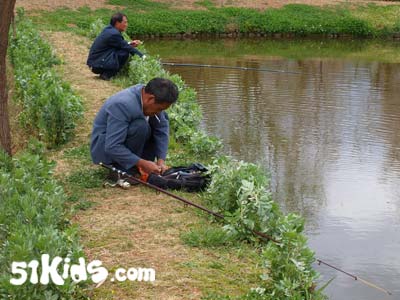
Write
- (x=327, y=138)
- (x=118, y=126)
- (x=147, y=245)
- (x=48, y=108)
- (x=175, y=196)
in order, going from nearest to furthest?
(x=147, y=245) → (x=175, y=196) → (x=118, y=126) → (x=48, y=108) → (x=327, y=138)

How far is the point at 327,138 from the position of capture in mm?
11586

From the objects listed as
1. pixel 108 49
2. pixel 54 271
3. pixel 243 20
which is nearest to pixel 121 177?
pixel 54 271

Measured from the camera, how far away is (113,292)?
15.7 feet

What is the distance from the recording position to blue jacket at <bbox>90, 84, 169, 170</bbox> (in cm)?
662

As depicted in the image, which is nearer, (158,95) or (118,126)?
(158,95)

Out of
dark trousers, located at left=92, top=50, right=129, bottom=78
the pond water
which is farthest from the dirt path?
dark trousers, located at left=92, top=50, right=129, bottom=78

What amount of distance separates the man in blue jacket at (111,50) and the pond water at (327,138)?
1.90m

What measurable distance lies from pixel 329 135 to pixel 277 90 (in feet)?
13.8

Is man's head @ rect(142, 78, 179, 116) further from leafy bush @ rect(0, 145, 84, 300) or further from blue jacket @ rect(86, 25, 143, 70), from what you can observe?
blue jacket @ rect(86, 25, 143, 70)

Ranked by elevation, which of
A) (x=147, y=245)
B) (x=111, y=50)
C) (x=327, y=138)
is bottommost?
(x=327, y=138)

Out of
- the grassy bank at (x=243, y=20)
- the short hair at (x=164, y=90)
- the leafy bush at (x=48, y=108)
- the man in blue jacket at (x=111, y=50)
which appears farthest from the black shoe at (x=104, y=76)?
the grassy bank at (x=243, y=20)

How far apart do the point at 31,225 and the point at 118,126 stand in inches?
81.5

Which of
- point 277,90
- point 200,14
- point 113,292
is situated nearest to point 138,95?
point 113,292

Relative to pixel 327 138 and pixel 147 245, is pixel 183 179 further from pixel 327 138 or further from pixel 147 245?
pixel 327 138
